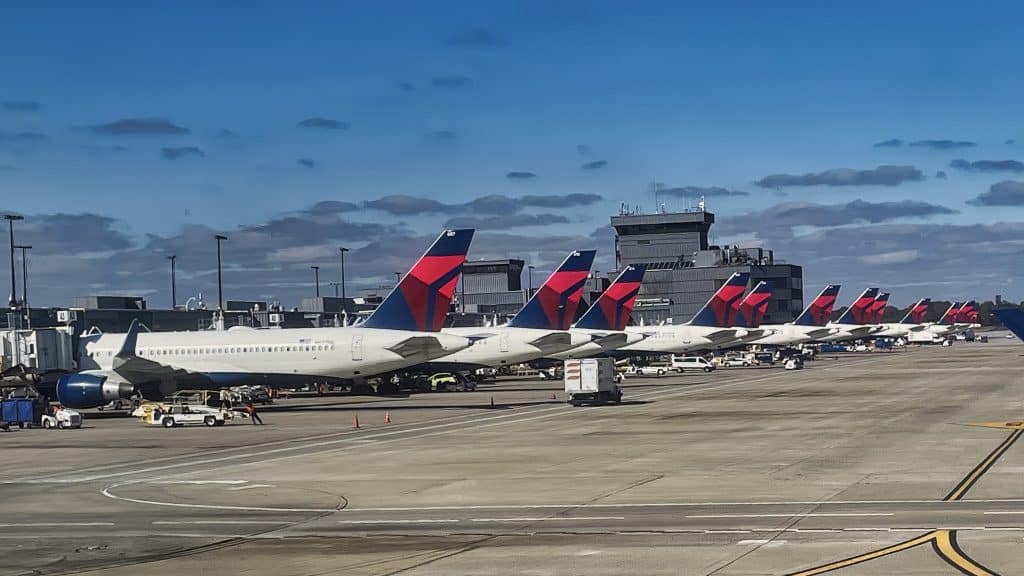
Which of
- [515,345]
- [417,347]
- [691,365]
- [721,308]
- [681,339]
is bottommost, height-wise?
[691,365]

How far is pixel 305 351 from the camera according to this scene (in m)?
68.0

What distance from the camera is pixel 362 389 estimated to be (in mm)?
93375

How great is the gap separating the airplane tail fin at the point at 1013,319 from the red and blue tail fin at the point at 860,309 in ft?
539

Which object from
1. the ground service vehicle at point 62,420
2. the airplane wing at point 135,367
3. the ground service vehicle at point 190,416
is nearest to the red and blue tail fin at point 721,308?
the airplane wing at point 135,367

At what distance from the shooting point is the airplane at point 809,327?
6368 inches

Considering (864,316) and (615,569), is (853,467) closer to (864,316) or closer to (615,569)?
(615,569)

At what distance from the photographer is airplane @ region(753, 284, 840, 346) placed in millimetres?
161750

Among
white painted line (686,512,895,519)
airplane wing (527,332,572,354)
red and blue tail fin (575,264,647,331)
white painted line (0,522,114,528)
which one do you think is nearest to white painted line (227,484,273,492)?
white painted line (0,522,114,528)

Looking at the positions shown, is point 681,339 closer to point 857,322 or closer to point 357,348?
point 357,348

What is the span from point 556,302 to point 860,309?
12044 cm

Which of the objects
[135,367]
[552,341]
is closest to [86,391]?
[135,367]

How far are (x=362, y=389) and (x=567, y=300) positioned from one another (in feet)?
62.5

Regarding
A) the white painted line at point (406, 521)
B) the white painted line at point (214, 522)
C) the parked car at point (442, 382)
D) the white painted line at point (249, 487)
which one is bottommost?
the white painted line at point (406, 521)

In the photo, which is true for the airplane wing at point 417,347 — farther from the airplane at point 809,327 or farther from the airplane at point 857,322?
the airplane at point 857,322
